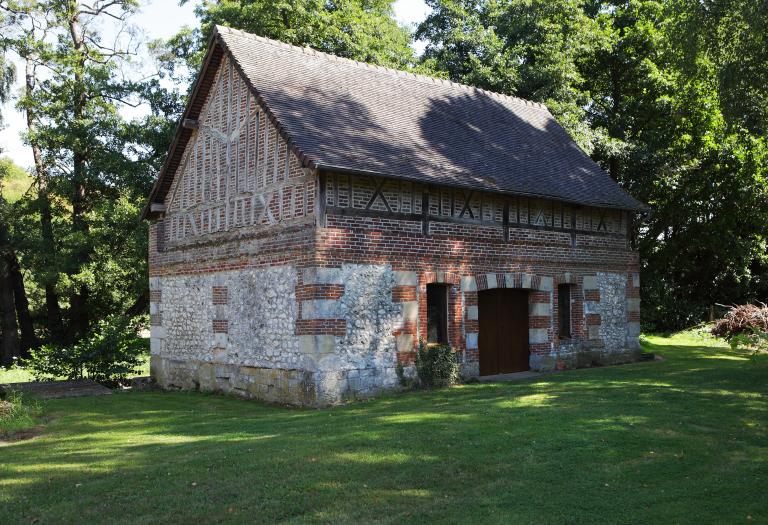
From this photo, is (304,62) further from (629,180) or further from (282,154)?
(629,180)

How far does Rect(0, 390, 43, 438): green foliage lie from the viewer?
1220 cm

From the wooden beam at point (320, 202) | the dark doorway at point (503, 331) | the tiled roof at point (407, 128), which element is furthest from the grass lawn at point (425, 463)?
the tiled roof at point (407, 128)

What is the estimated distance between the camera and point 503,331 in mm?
17031

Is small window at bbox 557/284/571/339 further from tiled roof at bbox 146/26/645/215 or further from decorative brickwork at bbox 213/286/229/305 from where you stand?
decorative brickwork at bbox 213/286/229/305

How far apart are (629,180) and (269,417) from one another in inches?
854

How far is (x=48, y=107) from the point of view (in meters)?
26.4

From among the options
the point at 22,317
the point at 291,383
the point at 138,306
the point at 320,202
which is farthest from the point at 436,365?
the point at 22,317

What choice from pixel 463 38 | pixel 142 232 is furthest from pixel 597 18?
pixel 142 232

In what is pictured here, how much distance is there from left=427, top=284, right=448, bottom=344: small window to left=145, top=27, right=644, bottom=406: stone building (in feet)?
0.12

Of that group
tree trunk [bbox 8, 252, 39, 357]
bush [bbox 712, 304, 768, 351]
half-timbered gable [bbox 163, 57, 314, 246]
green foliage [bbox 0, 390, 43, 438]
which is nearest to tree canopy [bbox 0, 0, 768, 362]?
tree trunk [bbox 8, 252, 39, 357]

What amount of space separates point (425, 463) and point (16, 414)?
8654 millimetres

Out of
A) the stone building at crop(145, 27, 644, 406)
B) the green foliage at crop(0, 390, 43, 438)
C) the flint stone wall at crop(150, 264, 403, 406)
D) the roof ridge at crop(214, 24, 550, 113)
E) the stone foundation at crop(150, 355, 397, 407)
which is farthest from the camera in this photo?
the roof ridge at crop(214, 24, 550, 113)

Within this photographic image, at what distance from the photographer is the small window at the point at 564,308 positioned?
60.9 ft

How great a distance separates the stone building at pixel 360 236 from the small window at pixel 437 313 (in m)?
0.04
